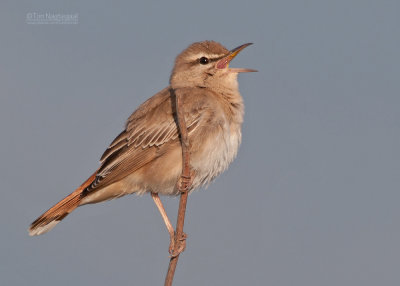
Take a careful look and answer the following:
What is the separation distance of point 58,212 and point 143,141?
5.15 ft

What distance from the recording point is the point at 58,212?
7766 mm

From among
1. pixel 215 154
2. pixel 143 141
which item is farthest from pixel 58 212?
pixel 215 154

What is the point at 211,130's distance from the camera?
7.21 metres

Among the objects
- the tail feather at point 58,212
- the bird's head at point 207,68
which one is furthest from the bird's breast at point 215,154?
the tail feather at point 58,212

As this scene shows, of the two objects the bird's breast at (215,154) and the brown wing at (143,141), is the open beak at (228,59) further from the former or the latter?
the bird's breast at (215,154)

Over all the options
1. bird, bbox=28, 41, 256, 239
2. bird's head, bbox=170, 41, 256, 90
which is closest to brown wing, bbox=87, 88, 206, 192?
bird, bbox=28, 41, 256, 239

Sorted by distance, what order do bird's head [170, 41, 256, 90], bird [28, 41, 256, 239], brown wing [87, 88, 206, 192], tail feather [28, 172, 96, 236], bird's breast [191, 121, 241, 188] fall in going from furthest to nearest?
1. bird's head [170, 41, 256, 90]
2. tail feather [28, 172, 96, 236]
3. brown wing [87, 88, 206, 192]
4. bird [28, 41, 256, 239]
5. bird's breast [191, 121, 241, 188]

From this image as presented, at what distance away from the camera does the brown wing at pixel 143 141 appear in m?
7.36

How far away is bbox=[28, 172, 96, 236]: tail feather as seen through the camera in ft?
25.3

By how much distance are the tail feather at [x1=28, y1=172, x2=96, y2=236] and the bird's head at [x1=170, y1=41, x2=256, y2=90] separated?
2.01 m

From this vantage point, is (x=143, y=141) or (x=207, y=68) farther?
(x=207, y=68)

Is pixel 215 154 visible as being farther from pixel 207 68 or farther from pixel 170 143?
pixel 207 68

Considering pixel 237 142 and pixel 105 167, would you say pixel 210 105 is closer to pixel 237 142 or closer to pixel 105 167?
pixel 237 142

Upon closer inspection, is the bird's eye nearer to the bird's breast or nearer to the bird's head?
the bird's head
